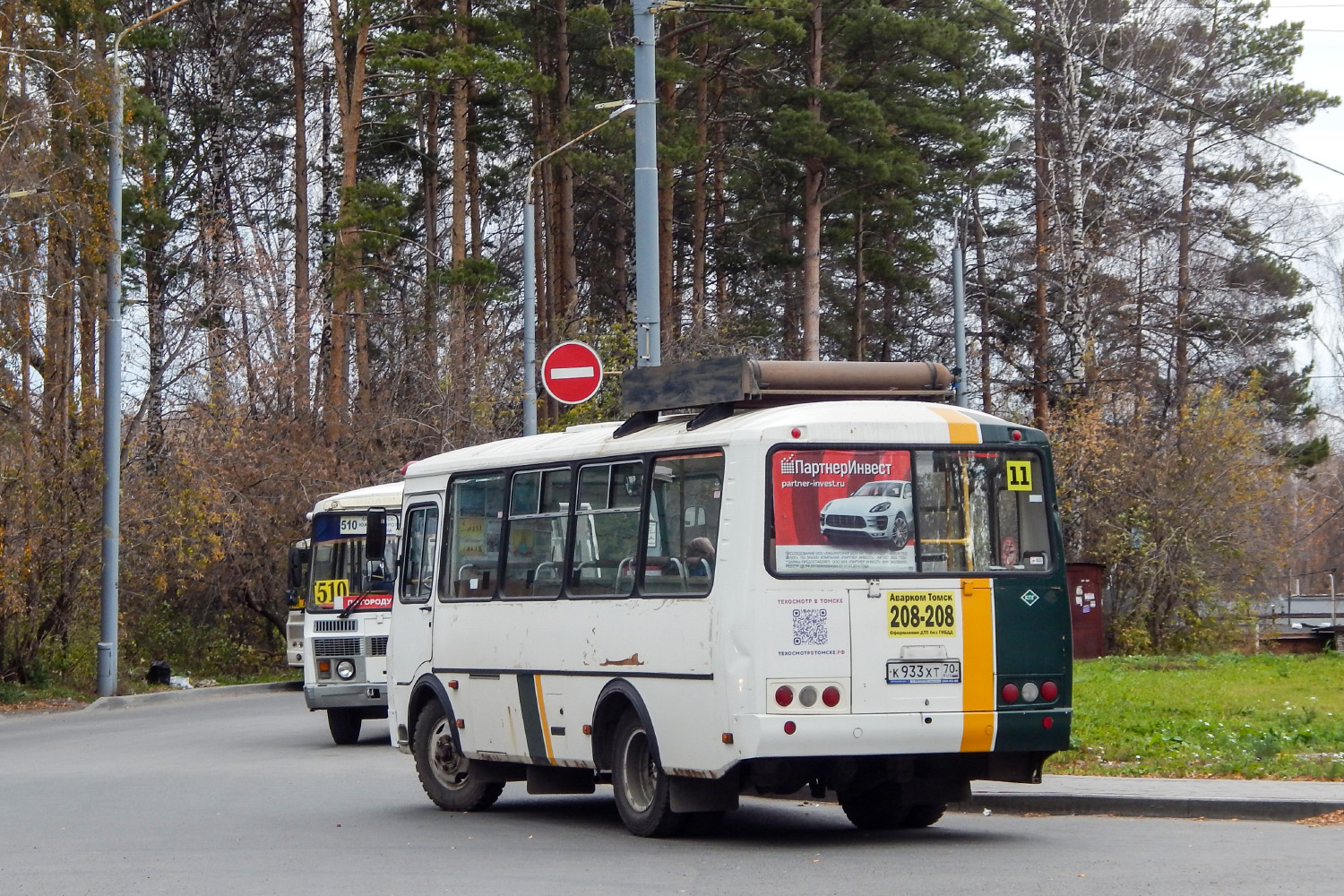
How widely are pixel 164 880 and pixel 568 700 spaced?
10.0 ft

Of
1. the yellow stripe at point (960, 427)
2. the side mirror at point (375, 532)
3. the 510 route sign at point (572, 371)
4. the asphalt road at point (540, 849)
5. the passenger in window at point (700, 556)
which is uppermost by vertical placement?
the 510 route sign at point (572, 371)

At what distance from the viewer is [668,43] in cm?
3941

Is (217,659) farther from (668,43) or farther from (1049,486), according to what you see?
(1049,486)

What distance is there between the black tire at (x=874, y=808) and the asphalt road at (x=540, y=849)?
0.15 m

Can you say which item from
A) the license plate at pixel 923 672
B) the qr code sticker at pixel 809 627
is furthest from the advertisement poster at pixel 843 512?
the license plate at pixel 923 672

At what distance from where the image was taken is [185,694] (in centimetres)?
3164

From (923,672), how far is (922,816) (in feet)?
6.09

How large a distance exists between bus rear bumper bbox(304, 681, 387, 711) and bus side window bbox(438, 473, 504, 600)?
7.11 metres

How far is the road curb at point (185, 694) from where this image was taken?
96.5 feet

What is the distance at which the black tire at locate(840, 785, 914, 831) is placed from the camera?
473 inches

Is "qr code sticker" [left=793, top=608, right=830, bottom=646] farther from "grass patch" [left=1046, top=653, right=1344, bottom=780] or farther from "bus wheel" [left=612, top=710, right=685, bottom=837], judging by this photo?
"grass patch" [left=1046, top=653, right=1344, bottom=780]

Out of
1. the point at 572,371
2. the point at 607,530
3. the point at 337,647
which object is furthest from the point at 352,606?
the point at 607,530

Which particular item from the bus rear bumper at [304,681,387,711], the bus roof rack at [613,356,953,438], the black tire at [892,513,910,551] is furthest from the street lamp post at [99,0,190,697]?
the black tire at [892,513,910,551]

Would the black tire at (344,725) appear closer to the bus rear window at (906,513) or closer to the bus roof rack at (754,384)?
the bus roof rack at (754,384)
